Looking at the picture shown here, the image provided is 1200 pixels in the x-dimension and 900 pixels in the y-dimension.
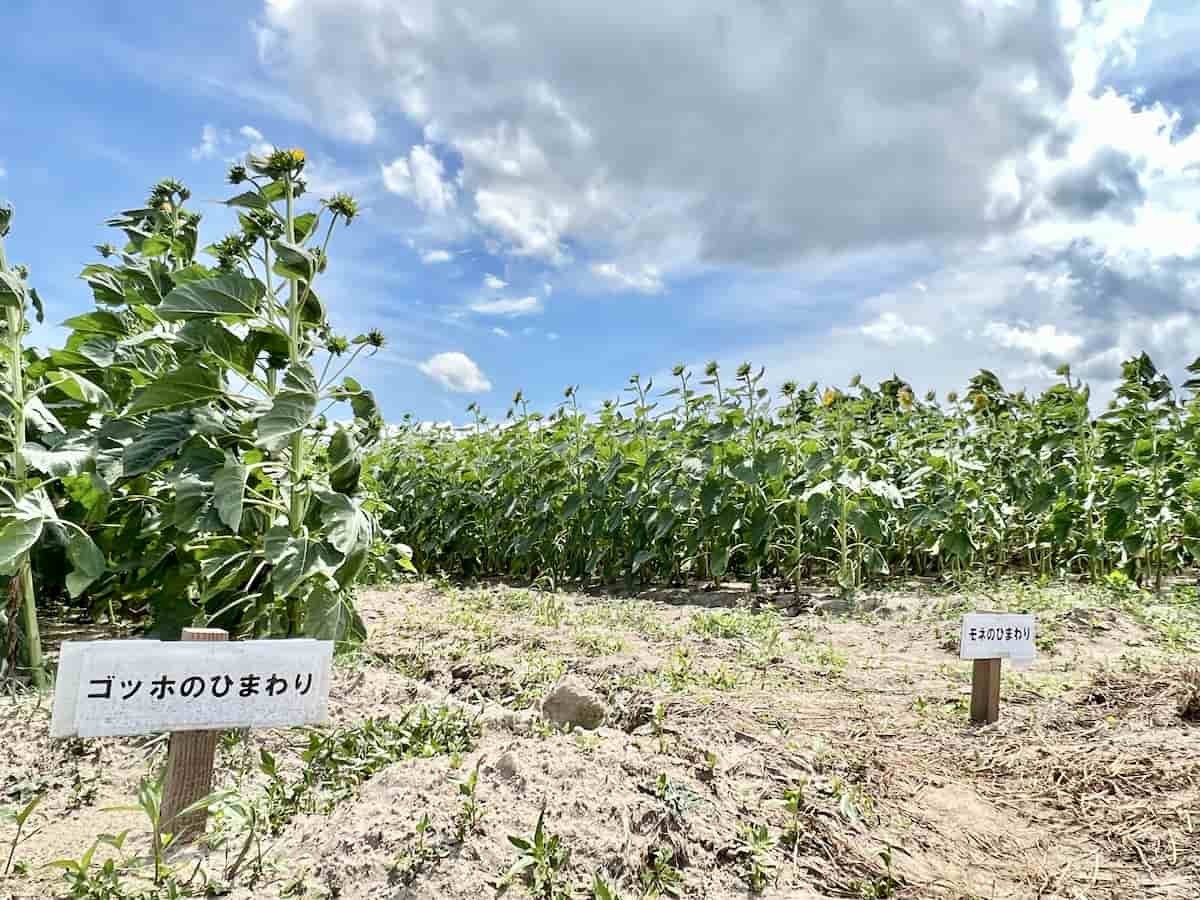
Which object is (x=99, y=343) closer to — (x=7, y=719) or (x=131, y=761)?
(x=7, y=719)

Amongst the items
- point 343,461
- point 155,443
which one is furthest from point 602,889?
point 155,443

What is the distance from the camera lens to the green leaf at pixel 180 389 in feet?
9.75

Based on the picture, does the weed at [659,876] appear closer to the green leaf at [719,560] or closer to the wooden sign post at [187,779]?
the wooden sign post at [187,779]

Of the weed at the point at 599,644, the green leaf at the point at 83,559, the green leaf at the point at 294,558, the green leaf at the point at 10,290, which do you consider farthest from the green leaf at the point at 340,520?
the weed at the point at 599,644

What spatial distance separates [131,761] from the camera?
2818 millimetres

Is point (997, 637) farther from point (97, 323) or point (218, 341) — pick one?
point (97, 323)

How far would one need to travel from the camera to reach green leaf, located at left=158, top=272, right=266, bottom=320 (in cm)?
290

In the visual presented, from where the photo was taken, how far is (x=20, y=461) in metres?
3.14

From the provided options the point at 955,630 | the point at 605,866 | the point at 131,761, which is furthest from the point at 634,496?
the point at 605,866

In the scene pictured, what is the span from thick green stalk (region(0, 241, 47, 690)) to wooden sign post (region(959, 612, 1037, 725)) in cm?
334

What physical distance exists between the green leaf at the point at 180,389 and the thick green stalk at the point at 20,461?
445 millimetres

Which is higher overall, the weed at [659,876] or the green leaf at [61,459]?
the green leaf at [61,459]

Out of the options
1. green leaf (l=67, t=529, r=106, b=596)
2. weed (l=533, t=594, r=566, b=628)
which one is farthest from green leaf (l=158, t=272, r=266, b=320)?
weed (l=533, t=594, r=566, b=628)

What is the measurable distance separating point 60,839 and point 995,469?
656cm
